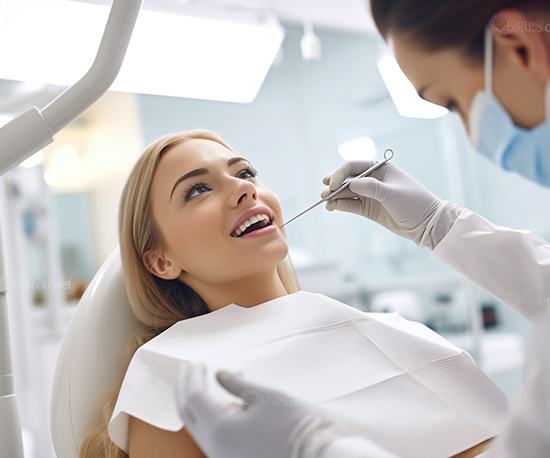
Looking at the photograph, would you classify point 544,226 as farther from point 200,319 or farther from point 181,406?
point 181,406

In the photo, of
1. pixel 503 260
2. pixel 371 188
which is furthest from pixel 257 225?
pixel 503 260

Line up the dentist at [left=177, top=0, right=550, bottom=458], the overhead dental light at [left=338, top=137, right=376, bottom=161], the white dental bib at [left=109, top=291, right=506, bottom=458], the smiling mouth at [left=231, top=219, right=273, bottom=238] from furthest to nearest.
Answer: the overhead dental light at [left=338, top=137, right=376, bottom=161]
the smiling mouth at [left=231, top=219, right=273, bottom=238]
the white dental bib at [left=109, top=291, right=506, bottom=458]
the dentist at [left=177, top=0, right=550, bottom=458]

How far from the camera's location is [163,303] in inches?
51.3

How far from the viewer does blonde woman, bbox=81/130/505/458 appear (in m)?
1.02

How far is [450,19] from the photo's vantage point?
0.71 m

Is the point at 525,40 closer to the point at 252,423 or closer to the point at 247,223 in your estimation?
the point at 252,423

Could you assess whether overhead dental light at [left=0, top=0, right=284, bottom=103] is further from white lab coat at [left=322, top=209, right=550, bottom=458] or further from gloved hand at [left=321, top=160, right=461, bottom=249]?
white lab coat at [left=322, top=209, right=550, bottom=458]

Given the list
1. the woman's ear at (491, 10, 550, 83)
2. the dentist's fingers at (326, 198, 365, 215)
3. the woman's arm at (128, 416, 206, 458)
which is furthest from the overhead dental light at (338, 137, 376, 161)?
the woman's ear at (491, 10, 550, 83)

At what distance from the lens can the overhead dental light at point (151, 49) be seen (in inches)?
45.4

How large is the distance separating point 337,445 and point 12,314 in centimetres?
246

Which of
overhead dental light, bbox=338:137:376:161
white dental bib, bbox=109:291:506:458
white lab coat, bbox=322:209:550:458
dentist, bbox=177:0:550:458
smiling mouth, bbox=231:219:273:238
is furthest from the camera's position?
overhead dental light, bbox=338:137:376:161

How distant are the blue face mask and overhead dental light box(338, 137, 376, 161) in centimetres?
286

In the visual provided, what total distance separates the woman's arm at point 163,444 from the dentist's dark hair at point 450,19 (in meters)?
0.70

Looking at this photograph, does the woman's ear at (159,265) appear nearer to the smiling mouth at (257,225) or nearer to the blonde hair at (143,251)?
the blonde hair at (143,251)
